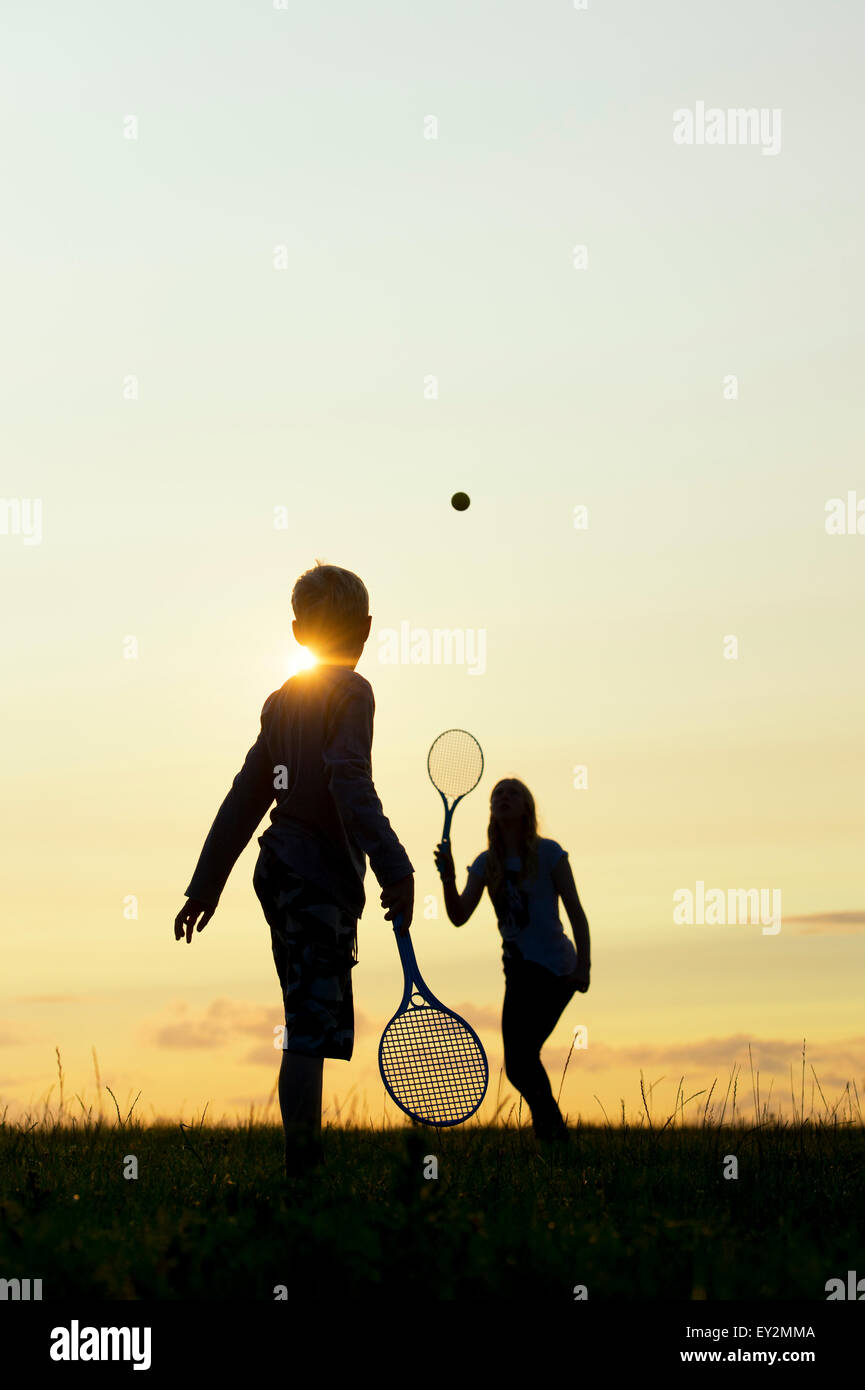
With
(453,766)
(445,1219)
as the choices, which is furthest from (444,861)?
(445,1219)

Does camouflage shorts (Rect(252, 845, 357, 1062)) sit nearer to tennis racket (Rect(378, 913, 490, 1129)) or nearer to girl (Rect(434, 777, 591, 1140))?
tennis racket (Rect(378, 913, 490, 1129))

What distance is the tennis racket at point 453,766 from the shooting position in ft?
27.4

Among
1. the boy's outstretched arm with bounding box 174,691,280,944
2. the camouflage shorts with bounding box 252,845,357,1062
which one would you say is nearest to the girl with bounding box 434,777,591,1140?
the boy's outstretched arm with bounding box 174,691,280,944

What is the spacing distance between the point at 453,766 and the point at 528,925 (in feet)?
4.25

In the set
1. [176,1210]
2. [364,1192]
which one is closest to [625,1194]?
[364,1192]

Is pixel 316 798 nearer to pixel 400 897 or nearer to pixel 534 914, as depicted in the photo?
pixel 400 897

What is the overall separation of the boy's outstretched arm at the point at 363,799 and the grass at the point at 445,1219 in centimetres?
103

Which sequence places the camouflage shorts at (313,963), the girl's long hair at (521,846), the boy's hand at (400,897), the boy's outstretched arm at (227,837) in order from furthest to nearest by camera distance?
the girl's long hair at (521,846) < the boy's outstretched arm at (227,837) < the camouflage shorts at (313,963) < the boy's hand at (400,897)

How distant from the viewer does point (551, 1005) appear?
29.0 ft

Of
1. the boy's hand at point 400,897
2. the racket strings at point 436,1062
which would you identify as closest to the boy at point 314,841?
the boy's hand at point 400,897

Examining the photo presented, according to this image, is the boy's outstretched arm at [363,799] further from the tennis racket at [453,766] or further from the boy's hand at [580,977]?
the boy's hand at [580,977]

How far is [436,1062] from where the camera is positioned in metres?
6.05
